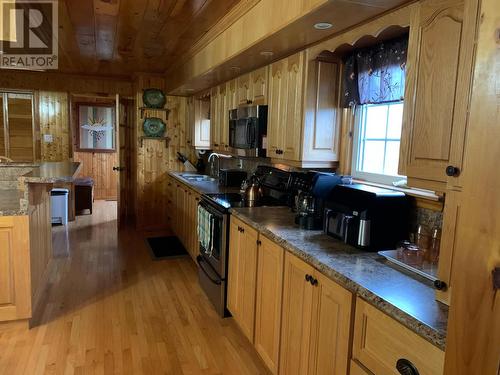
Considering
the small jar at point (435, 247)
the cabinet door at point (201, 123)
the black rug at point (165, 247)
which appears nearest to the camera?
the small jar at point (435, 247)

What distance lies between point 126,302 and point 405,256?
2.46 m

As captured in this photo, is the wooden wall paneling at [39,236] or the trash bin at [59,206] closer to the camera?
the wooden wall paneling at [39,236]

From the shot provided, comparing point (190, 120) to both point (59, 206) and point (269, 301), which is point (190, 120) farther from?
Answer: point (269, 301)

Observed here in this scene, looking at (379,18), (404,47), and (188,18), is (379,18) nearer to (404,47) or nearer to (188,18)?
(404,47)

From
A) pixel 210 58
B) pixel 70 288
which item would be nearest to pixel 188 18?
pixel 210 58

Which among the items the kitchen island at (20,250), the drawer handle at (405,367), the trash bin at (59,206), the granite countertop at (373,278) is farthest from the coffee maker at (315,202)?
the trash bin at (59,206)

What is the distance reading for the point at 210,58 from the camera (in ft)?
11.1

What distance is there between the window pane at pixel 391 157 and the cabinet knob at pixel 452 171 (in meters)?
1.03

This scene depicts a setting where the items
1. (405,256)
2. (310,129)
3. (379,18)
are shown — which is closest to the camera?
(405,256)

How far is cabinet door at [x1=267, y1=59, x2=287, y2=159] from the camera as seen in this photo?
2748 millimetres

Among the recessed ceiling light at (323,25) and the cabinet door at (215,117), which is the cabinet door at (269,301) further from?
the cabinet door at (215,117)

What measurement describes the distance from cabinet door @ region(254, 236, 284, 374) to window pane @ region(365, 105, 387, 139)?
3.29 ft

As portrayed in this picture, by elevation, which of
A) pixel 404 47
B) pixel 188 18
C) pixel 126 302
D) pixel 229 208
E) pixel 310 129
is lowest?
pixel 126 302

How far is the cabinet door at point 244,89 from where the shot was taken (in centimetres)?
334
